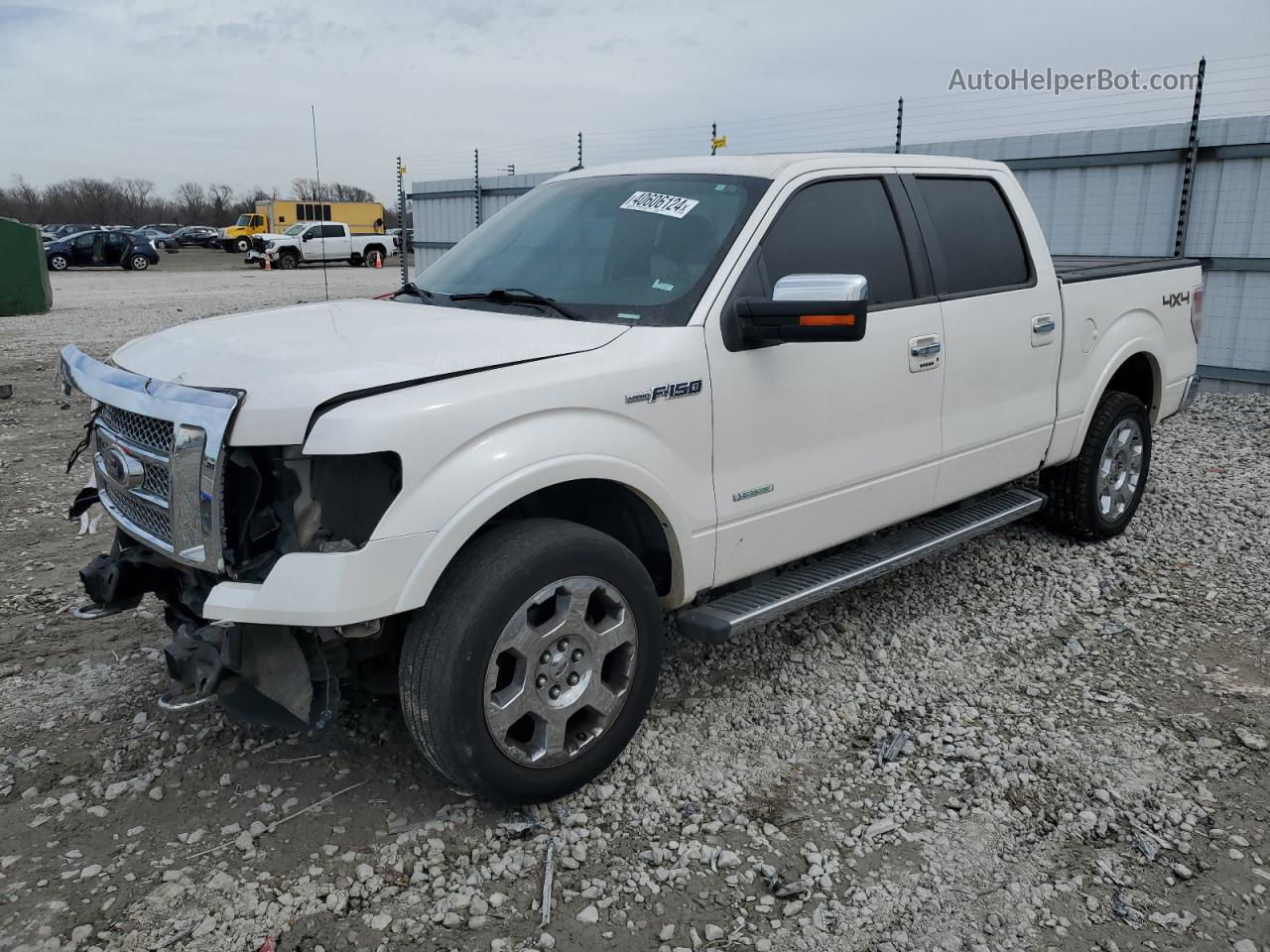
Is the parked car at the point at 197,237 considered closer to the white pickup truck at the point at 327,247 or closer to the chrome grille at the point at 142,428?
the white pickup truck at the point at 327,247

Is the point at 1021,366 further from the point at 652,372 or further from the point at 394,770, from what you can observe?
the point at 394,770

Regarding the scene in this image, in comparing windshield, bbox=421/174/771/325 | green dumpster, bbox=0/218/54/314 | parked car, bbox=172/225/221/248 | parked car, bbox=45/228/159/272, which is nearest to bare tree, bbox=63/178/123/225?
parked car, bbox=172/225/221/248

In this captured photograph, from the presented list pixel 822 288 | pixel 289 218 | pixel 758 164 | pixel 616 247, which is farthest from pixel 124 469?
pixel 289 218

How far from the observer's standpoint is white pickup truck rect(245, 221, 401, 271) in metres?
38.5

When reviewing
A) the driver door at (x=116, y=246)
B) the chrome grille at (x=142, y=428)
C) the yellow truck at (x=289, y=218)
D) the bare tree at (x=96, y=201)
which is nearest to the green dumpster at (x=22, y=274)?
the chrome grille at (x=142, y=428)

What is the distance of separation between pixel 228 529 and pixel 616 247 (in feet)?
5.81

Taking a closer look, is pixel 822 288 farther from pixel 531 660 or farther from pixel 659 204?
pixel 531 660

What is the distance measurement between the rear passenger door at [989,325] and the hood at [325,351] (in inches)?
69.5

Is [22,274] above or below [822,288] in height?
below

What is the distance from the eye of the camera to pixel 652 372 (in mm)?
3125

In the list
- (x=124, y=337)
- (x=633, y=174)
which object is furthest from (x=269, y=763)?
(x=124, y=337)

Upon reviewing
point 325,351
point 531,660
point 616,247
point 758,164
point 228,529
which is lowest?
point 531,660

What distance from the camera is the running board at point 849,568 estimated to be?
3.36 m

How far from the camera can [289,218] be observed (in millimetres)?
52156
